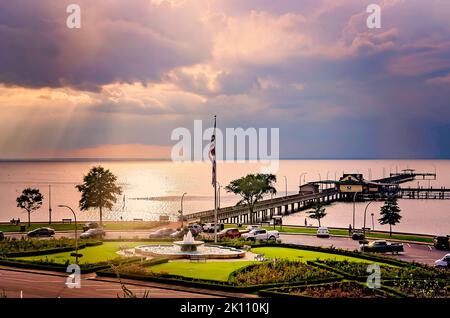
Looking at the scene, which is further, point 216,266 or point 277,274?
point 216,266

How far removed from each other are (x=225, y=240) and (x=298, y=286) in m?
25.3

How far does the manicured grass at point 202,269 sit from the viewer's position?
43062mm

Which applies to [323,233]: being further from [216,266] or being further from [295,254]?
[216,266]

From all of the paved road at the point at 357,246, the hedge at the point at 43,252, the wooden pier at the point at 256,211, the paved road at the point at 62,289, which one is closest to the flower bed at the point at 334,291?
the paved road at the point at 62,289

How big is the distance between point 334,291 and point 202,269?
1275 centimetres

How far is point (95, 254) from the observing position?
54.1m

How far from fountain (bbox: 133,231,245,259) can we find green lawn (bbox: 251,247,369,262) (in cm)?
347

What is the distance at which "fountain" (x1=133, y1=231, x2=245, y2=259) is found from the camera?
51281 mm

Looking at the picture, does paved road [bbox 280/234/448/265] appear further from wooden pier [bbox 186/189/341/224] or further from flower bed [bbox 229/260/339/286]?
wooden pier [bbox 186/189/341/224]

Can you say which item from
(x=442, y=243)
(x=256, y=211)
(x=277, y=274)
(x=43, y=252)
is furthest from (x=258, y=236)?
(x=256, y=211)

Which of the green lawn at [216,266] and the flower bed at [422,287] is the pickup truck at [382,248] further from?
the flower bed at [422,287]

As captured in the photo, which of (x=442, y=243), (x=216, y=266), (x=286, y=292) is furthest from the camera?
(x=442, y=243)

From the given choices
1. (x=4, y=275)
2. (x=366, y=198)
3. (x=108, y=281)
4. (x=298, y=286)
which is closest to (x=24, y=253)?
(x=4, y=275)
